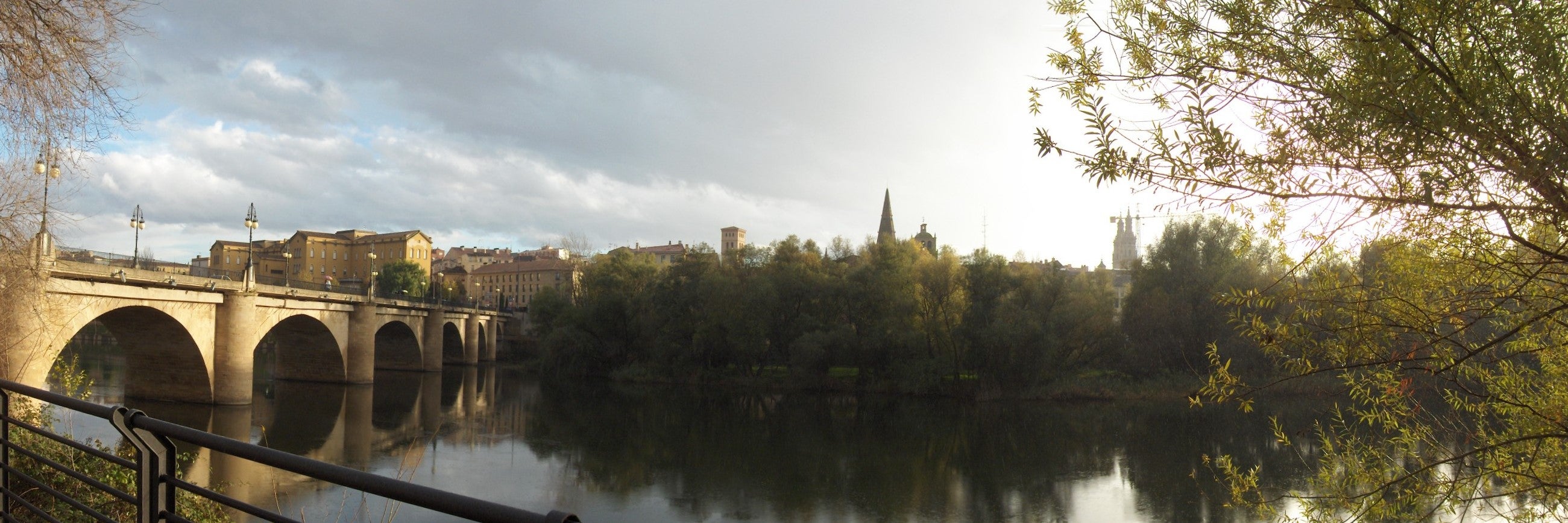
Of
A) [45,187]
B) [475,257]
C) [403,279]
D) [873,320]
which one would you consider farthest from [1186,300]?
[475,257]

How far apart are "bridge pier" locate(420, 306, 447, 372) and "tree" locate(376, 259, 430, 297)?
3501 cm

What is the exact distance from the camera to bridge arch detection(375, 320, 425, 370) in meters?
49.5

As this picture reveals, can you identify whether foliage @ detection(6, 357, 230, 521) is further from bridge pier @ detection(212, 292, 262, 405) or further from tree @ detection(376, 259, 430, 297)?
tree @ detection(376, 259, 430, 297)

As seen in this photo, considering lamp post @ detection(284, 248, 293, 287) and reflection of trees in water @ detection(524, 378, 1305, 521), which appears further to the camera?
lamp post @ detection(284, 248, 293, 287)

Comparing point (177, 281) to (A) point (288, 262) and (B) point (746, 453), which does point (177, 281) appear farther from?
(A) point (288, 262)

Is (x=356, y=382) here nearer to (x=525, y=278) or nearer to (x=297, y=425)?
(x=297, y=425)

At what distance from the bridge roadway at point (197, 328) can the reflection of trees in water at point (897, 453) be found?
9.30m

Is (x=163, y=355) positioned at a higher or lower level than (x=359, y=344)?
higher

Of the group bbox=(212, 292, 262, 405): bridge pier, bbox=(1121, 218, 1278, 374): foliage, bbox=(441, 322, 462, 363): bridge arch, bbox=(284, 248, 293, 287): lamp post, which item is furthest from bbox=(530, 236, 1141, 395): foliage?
bbox=(284, 248, 293, 287): lamp post

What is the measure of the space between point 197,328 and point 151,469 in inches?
1074

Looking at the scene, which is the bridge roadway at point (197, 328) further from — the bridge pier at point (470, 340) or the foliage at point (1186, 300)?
the foliage at point (1186, 300)

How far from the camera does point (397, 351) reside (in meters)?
50.8

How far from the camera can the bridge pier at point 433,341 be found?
50.1m

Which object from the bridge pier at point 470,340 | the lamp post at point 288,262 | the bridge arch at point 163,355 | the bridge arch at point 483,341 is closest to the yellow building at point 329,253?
the lamp post at point 288,262
